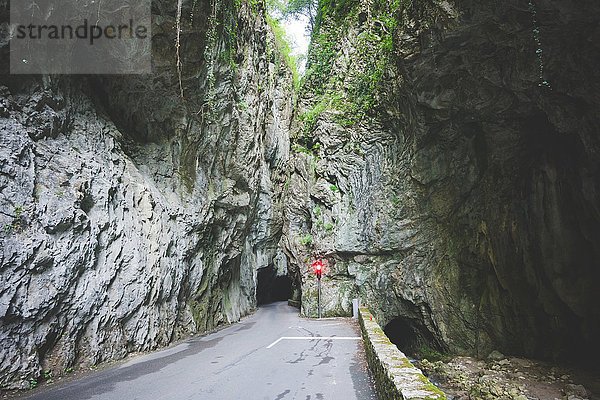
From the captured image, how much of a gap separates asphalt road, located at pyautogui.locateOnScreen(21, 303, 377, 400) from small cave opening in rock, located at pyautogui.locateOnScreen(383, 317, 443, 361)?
5729 mm

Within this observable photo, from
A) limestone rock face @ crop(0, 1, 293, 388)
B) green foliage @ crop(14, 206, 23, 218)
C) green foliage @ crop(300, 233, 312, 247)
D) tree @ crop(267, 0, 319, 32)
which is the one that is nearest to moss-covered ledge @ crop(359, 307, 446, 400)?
limestone rock face @ crop(0, 1, 293, 388)

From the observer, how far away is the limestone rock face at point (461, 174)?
30.4 ft

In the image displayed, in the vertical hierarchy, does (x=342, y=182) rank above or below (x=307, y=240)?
above

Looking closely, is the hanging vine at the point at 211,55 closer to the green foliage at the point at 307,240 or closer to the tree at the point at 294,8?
the green foliage at the point at 307,240

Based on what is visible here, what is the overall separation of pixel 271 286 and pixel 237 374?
33.1m

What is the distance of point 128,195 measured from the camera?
32.4ft

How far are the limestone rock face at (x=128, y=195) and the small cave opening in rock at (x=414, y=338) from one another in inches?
335

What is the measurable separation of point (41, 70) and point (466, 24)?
10.2 meters

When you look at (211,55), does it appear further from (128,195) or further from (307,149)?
(307,149)

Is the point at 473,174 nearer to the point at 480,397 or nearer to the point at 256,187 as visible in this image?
the point at 480,397

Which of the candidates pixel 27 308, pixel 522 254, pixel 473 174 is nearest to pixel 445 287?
pixel 522 254

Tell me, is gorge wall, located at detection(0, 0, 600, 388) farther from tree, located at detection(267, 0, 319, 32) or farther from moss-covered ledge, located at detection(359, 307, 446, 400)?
tree, located at detection(267, 0, 319, 32)

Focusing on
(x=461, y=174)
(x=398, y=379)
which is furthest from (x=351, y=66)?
(x=398, y=379)

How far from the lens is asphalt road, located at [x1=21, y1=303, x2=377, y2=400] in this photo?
19.8 feet
